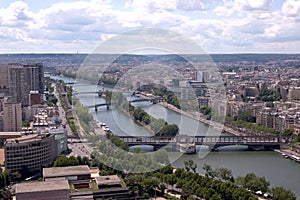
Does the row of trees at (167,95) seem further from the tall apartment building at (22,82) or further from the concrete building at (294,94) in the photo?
the concrete building at (294,94)

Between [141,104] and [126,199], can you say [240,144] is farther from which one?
[141,104]

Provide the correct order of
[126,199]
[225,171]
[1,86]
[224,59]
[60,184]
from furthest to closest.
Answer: [224,59] → [1,86] → [225,171] → [126,199] → [60,184]

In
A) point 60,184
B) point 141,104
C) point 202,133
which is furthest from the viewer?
point 141,104

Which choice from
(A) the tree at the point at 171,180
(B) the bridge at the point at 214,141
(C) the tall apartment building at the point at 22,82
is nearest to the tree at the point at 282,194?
(A) the tree at the point at 171,180

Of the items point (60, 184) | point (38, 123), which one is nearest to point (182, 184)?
point (60, 184)

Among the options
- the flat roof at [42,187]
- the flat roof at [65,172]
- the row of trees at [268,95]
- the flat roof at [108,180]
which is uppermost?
the row of trees at [268,95]

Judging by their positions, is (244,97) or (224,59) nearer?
(244,97)
